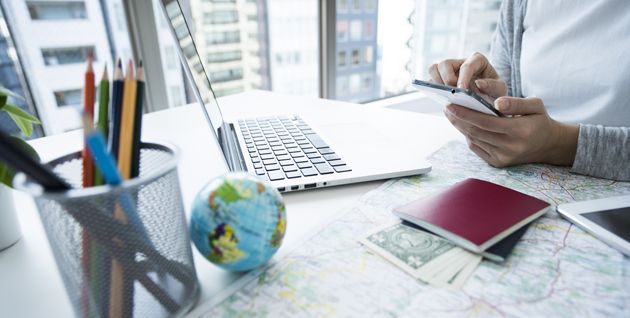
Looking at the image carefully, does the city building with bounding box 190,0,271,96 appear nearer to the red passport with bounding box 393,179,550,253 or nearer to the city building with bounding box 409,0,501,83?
the city building with bounding box 409,0,501,83

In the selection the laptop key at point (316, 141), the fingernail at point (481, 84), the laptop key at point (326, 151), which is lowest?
the laptop key at point (326, 151)

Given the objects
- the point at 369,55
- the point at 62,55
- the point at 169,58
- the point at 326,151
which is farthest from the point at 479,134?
the point at 369,55

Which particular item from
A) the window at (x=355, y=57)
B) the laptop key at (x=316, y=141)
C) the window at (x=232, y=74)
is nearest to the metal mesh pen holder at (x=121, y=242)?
the laptop key at (x=316, y=141)

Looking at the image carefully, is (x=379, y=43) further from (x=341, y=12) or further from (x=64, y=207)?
(x=64, y=207)

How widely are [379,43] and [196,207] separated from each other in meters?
2.19

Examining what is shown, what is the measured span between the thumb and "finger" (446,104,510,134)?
16 mm

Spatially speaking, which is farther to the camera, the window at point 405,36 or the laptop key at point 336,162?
the window at point 405,36

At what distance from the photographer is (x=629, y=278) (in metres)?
A: 0.31

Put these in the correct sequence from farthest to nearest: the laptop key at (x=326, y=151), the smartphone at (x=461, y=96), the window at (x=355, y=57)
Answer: the window at (x=355, y=57) → the laptop key at (x=326, y=151) → the smartphone at (x=461, y=96)

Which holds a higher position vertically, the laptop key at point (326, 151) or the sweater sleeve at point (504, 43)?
the sweater sleeve at point (504, 43)

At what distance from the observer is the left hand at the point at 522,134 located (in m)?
0.53

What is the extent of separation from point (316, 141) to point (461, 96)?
0.25 metres

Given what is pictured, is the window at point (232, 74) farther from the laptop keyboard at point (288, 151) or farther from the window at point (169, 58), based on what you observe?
the laptop keyboard at point (288, 151)

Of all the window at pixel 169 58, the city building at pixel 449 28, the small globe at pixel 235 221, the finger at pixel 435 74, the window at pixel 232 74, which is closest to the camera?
the small globe at pixel 235 221
